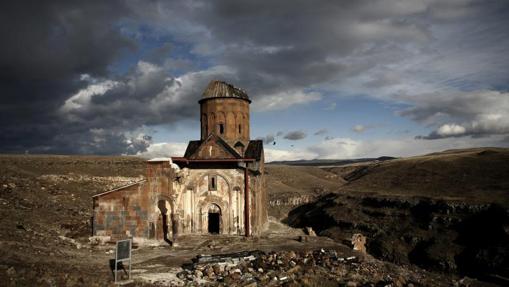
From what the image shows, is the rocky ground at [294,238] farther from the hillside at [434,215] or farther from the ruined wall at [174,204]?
the ruined wall at [174,204]

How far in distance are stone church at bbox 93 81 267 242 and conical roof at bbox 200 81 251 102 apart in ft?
15.9

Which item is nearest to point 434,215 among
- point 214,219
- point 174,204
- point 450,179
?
point 450,179

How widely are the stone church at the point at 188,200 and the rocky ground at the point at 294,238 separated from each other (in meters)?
1.27

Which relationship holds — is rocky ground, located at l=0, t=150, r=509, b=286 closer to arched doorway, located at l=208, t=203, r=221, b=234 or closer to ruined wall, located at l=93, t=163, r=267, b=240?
ruined wall, located at l=93, t=163, r=267, b=240

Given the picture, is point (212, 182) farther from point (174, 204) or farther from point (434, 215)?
point (434, 215)

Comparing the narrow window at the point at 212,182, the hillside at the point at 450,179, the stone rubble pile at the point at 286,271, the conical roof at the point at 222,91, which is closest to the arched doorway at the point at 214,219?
the narrow window at the point at 212,182

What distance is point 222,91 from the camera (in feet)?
95.6

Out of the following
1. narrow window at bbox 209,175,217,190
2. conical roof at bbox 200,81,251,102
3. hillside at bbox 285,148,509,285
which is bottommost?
hillside at bbox 285,148,509,285

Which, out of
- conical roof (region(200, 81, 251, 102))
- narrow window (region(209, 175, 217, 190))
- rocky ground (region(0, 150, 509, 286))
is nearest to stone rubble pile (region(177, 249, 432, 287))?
rocky ground (region(0, 150, 509, 286))

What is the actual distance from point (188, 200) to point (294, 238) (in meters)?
6.88

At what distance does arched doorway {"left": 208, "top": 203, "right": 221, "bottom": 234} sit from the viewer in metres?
23.8

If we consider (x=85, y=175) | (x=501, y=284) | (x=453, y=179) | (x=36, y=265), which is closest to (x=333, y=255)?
(x=36, y=265)

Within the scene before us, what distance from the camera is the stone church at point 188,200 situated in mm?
Answer: 21719

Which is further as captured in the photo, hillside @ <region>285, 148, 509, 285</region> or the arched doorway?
hillside @ <region>285, 148, 509, 285</region>
